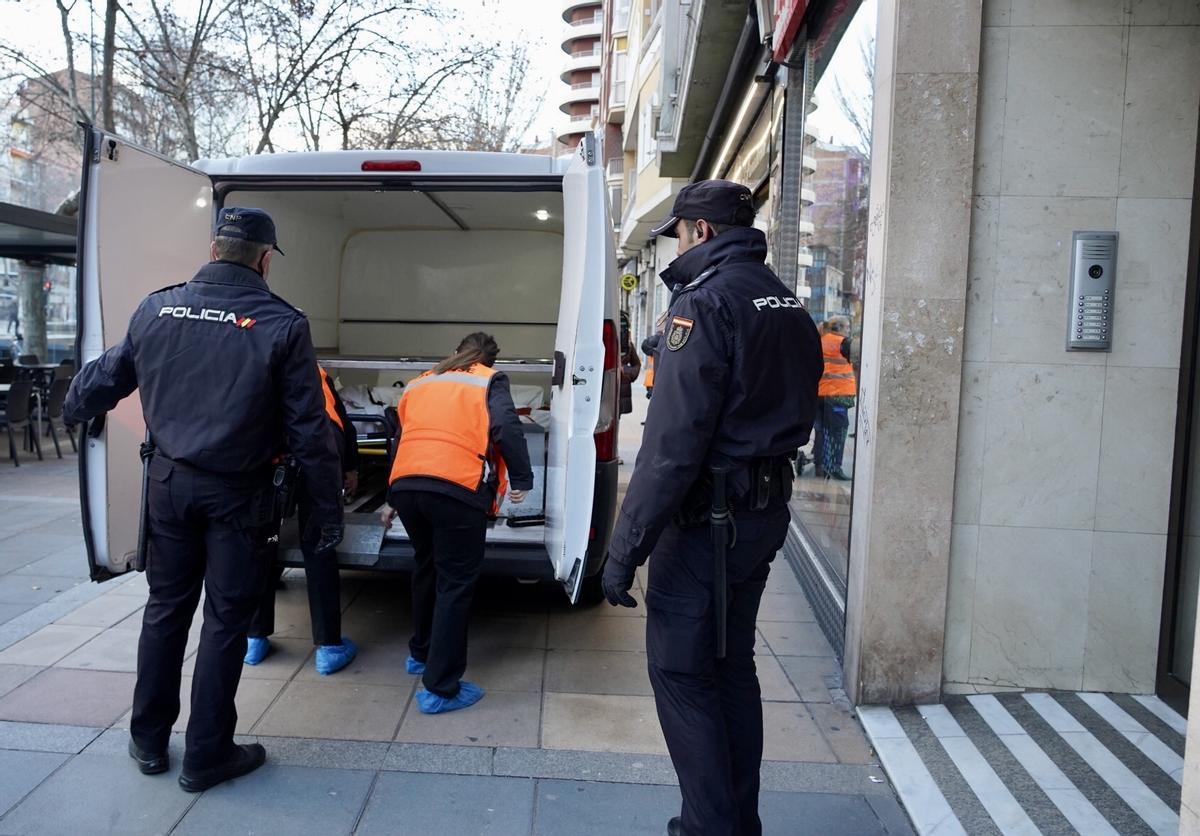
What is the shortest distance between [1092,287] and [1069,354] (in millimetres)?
270

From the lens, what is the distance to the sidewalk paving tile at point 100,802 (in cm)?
281

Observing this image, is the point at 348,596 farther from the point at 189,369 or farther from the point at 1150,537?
the point at 1150,537

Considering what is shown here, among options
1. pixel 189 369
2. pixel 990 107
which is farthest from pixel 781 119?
pixel 189 369

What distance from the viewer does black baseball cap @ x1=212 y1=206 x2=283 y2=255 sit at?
314 centimetres

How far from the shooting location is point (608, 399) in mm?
4246

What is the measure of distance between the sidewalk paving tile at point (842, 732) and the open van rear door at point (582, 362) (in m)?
1.15

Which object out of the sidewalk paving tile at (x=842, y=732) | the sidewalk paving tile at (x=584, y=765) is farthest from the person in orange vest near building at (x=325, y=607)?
the sidewalk paving tile at (x=842, y=732)

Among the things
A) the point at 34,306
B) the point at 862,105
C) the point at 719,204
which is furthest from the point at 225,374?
the point at 34,306

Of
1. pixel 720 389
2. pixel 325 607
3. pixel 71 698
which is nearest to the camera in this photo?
pixel 720 389

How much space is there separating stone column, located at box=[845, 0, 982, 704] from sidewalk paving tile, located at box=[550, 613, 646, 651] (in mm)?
1339

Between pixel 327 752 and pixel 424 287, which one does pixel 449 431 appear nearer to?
pixel 327 752

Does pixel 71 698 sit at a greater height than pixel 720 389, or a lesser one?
lesser

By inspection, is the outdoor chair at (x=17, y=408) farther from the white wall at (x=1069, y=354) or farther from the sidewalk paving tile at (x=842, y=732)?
the white wall at (x=1069, y=354)

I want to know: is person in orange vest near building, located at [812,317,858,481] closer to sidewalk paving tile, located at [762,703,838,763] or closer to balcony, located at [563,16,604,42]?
sidewalk paving tile, located at [762,703,838,763]
